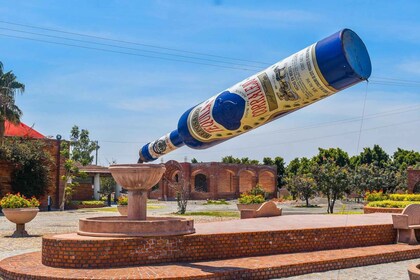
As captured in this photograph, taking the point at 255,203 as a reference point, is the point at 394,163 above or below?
above

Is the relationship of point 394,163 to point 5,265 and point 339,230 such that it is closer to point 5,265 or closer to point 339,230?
point 339,230

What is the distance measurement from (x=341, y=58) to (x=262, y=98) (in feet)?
5.34

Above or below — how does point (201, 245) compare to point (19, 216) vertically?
below

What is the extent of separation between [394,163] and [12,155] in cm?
4894

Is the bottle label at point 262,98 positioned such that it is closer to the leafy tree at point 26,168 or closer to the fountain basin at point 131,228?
the fountain basin at point 131,228

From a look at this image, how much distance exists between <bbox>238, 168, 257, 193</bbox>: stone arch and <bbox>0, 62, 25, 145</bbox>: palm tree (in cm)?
3221

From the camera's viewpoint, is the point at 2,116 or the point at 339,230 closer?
the point at 339,230

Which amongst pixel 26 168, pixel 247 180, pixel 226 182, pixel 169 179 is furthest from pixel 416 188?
pixel 247 180

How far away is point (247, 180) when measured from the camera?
2485 inches

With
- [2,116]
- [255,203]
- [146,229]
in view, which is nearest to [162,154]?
[146,229]

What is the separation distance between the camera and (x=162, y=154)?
12641 millimetres

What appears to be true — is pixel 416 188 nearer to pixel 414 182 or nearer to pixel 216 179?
pixel 414 182

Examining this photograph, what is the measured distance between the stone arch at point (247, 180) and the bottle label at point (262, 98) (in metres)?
51.3

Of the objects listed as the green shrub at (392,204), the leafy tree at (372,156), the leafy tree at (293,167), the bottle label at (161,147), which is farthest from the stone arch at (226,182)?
the bottle label at (161,147)
